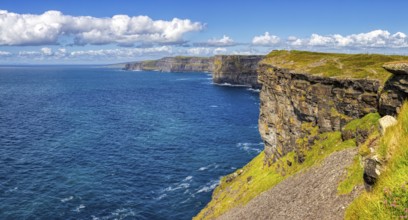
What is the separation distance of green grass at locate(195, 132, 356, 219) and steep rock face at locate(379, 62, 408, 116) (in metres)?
9.03

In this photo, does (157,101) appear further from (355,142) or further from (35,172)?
(355,142)

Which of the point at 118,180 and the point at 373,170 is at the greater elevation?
the point at 373,170

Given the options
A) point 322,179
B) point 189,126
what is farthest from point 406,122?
point 189,126

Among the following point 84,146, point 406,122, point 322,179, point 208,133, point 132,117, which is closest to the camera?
point 406,122

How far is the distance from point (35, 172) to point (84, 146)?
20.5 meters

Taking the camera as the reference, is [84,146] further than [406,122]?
Yes

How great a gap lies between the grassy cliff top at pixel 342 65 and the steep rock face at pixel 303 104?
133 centimetres

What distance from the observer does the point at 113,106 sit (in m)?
171

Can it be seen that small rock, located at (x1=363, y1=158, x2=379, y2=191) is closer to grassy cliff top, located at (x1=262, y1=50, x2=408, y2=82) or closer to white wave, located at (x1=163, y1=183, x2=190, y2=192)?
grassy cliff top, located at (x1=262, y1=50, x2=408, y2=82)

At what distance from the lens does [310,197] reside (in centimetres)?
2872

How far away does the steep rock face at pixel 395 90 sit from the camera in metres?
22.8

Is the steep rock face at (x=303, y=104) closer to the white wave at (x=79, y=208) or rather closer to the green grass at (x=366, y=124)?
the green grass at (x=366, y=124)

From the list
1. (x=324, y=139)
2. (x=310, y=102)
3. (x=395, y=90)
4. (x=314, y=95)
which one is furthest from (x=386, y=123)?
(x=310, y=102)

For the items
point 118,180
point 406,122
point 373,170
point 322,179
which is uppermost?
point 406,122
